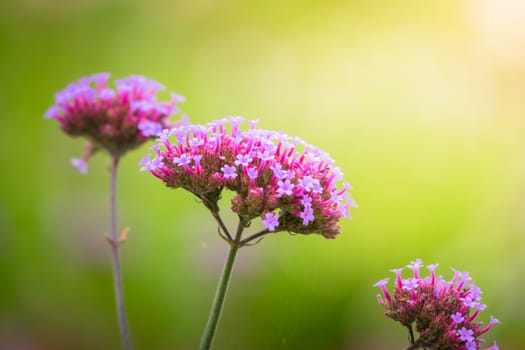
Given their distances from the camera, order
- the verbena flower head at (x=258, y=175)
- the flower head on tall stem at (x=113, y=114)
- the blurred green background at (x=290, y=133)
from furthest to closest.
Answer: the blurred green background at (x=290, y=133) → the flower head on tall stem at (x=113, y=114) → the verbena flower head at (x=258, y=175)

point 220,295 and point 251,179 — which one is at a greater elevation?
point 251,179

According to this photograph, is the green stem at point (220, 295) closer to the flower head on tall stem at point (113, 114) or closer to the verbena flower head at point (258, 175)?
the verbena flower head at point (258, 175)

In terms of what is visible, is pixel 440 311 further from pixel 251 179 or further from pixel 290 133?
pixel 290 133

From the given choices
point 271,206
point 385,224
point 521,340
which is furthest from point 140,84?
point 521,340

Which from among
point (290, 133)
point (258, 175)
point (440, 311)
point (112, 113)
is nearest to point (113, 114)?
point (112, 113)

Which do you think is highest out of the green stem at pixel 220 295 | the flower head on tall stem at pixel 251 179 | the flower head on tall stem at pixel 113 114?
the flower head on tall stem at pixel 113 114

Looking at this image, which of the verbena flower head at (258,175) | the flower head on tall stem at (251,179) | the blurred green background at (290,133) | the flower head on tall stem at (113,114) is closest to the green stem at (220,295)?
the flower head on tall stem at (251,179)

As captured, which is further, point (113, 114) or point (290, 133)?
point (290, 133)
